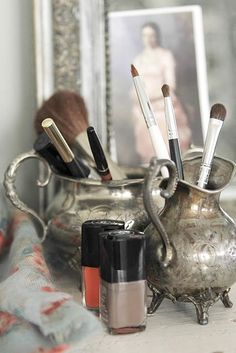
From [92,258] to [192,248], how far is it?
0.23 ft

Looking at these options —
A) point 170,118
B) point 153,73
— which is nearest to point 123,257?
point 170,118

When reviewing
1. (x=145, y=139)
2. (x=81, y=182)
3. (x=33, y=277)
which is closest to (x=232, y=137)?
(x=145, y=139)

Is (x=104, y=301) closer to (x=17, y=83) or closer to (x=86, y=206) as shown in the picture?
(x=86, y=206)

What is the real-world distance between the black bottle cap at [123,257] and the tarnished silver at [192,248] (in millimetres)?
21

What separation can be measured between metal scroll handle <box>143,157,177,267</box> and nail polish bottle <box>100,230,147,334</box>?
2 centimetres

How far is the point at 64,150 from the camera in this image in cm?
49

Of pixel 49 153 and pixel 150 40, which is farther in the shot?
pixel 150 40

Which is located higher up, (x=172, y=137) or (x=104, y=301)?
(x=172, y=137)

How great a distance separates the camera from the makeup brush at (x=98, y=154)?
467 millimetres

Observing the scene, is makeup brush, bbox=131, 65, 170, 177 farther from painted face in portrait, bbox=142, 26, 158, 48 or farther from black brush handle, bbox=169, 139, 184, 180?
painted face in portrait, bbox=142, 26, 158, 48

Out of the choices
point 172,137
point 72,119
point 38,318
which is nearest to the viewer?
point 38,318

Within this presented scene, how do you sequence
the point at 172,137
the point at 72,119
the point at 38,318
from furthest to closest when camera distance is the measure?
the point at 72,119 → the point at 172,137 → the point at 38,318

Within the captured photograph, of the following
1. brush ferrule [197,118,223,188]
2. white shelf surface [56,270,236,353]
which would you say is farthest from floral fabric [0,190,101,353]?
brush ferrule [197,118,223,188]

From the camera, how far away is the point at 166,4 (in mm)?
615
